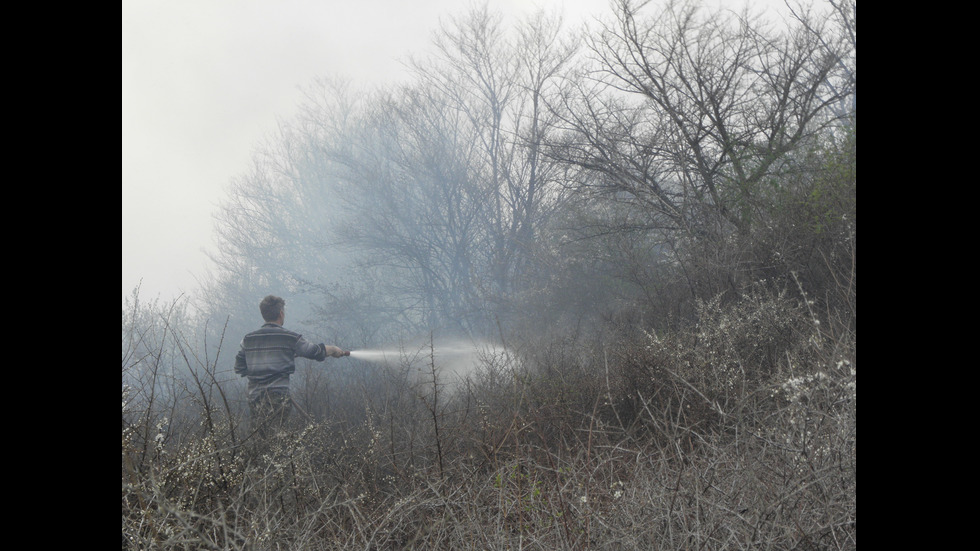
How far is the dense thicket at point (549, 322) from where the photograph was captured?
7.95 ft

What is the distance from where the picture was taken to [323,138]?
17.5 metres

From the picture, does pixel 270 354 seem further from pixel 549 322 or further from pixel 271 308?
pixel 549 322

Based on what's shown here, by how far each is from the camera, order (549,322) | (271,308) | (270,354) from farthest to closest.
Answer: (549,322)
(271,308)
(270,354)

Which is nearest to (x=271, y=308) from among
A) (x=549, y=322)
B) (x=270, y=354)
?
(x=270, y=354)

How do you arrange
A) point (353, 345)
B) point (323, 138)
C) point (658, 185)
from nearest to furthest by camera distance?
1. point (658, 185)
2. point (353, 345)
3. point (323, 138)

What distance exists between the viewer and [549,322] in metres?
12.0

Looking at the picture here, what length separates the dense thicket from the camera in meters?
2.42

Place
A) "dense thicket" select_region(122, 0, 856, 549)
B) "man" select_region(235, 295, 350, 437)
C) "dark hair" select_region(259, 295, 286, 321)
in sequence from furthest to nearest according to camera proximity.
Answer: "dark hair" select_region(259, 295, 286, 321) < "man" select_region(235, 295, 350, 437) < "dense thicket" select_region(122, 0, 856, 549)

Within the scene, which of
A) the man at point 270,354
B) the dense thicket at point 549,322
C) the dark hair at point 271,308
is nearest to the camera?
the dense thicket at point 549,322
